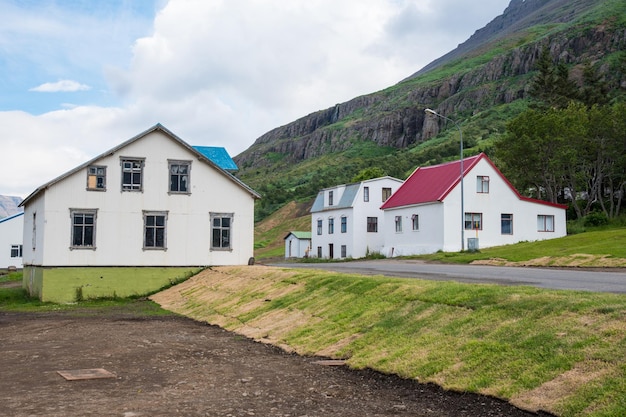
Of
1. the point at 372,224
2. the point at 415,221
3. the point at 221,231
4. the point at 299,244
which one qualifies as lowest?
the point at 299,244

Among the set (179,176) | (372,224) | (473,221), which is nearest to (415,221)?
(473,221)

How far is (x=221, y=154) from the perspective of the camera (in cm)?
4866

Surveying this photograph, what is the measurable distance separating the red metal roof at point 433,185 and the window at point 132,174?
75.4 ft

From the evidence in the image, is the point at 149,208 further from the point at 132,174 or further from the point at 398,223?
the point at 398,223

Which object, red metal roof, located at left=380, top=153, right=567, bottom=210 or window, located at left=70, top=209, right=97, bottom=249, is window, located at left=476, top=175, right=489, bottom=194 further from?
window, located at left=70, top=209, right=97, bottom=249

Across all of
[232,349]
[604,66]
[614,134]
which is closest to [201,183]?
[232,349]

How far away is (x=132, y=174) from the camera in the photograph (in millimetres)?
36969

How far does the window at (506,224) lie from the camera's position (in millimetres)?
52203

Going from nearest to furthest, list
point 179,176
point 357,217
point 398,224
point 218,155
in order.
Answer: point 179,176
point 218,155
point 398,224
point 357,217

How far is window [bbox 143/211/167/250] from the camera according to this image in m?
36.9

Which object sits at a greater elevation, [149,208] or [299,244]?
[149,208]

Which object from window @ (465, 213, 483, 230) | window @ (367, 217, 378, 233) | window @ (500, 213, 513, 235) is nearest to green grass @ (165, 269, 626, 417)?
window @ (465, 213, 483, 230)

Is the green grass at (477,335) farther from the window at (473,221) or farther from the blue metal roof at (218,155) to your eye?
the window at (473,221)

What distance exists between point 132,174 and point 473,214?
2658 centimetres
